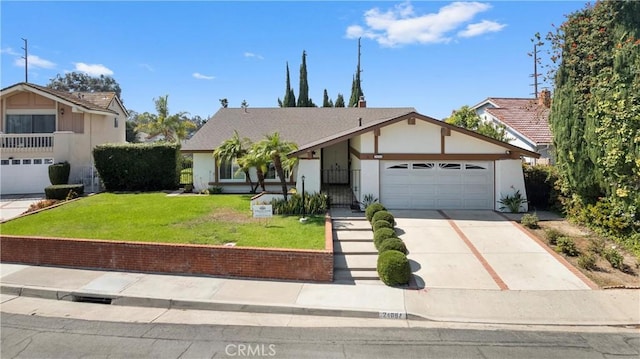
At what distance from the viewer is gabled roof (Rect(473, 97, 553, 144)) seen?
22.3 m

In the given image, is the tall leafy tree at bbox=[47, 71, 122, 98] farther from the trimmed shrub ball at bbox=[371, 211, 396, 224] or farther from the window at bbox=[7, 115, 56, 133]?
the trimmed shrub ball at bbox=[371, 211, 396, 224]

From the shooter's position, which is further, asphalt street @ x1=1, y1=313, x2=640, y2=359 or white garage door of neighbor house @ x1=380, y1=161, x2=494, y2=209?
white garage door of neighbor house @ x1=380, y1=161, x2=494, y2=209

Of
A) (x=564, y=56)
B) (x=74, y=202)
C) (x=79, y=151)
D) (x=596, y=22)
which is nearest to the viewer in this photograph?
(x=596, y=22)

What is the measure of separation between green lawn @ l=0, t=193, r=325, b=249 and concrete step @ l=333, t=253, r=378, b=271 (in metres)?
0.69

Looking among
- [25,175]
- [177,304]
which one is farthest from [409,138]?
[25,175]

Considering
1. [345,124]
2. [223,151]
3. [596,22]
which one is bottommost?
[223,151]

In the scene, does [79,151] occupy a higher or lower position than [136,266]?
higher

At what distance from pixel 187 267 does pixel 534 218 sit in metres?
11.9

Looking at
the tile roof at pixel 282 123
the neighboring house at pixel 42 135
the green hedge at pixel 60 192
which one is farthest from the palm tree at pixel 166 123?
the green hedge at pixel 60 192

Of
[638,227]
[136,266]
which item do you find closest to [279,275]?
[136,266]

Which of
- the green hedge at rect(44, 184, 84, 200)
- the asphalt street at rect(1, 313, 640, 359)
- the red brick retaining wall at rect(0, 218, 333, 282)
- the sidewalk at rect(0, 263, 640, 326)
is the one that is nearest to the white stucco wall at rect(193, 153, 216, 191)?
the green hedge at rect(44, 184, 84, 200)

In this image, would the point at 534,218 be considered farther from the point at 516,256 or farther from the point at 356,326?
the point at 356,326

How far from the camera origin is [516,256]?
1143cm

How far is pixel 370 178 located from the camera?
16594 millimetres
